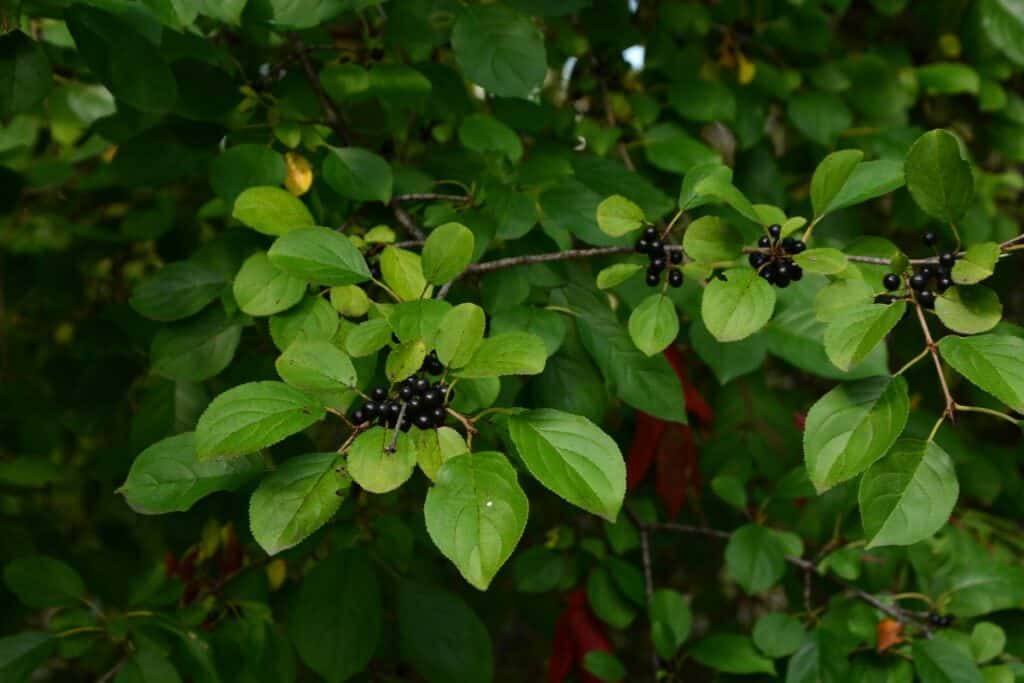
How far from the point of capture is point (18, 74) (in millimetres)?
863

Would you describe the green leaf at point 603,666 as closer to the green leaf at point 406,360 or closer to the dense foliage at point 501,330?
the dense foliage at point 501,330

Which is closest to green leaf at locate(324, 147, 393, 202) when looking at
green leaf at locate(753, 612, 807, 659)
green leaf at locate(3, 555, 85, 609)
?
green leaf at locate(3, 555, 85, 609)

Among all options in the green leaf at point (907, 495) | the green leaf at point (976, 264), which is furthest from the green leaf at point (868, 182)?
the green leaf at point (907, 495)

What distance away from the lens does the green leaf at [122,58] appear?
2.88 ft

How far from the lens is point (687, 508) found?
1.78 m

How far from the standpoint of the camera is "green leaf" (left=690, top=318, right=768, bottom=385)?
1.15 meters

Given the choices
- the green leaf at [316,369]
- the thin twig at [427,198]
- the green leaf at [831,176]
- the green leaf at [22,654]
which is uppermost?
the green leaf at [831,176]

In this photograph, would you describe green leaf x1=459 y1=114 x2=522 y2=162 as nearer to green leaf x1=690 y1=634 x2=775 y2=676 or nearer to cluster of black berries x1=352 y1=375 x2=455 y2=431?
cluster of black berries x1=352 y1=375 x2=455 y2=431

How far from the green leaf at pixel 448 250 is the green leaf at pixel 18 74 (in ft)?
1.38

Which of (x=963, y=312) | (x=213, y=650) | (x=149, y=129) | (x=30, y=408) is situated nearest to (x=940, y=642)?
(x=963, y=312)

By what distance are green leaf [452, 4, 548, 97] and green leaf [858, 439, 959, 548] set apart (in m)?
0.51

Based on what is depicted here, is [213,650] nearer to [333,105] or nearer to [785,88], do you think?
[333,105]

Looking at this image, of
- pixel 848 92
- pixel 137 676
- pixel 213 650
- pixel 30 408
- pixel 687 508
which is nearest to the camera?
pixel 137 676

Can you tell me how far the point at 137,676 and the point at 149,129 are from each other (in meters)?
0.61
